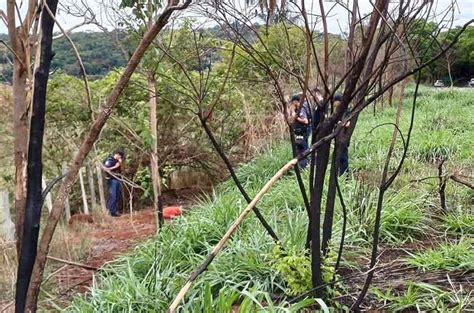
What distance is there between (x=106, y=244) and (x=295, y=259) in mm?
4652

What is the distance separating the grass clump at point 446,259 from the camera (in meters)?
3.50

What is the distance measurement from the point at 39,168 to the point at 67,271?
440 centimetres

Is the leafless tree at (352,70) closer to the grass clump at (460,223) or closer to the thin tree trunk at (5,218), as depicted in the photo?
the grass clump at (460,223)

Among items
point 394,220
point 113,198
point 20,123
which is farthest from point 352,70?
point 113,198

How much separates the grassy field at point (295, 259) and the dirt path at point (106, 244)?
40 centimetres

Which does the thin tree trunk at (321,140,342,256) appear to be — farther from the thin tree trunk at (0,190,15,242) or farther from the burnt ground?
the thin tree trunk at (0,190,15,242)

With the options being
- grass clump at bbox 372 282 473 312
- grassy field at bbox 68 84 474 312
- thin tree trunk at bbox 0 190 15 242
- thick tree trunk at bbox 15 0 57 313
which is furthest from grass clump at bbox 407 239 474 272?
thin tree trunk at bbox 0 190 15 242

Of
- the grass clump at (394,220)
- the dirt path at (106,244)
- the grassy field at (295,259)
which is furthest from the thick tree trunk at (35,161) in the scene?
the grass clump at (394,220)

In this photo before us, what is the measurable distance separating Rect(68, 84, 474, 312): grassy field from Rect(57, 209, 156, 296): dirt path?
398 millimetres

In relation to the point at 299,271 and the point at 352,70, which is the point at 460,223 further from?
the point at 352,70

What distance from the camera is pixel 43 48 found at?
128cm

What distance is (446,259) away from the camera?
3.57 metres

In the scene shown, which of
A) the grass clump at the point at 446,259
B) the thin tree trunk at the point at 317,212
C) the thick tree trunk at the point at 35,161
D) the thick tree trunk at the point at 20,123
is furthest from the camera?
the grass clump at the point at 446,259

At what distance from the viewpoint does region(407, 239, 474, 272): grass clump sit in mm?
3499
